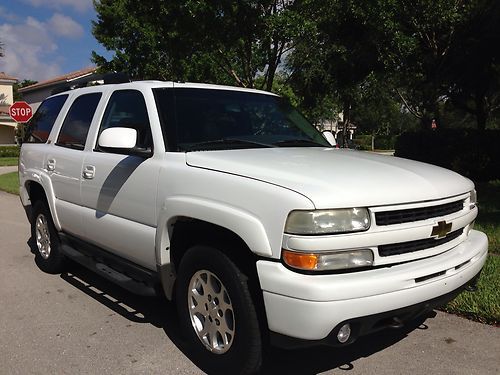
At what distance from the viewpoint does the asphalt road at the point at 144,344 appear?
3484mm

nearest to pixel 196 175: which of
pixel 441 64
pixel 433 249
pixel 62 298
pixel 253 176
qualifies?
pixel 253 176

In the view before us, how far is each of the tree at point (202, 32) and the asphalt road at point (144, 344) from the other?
6.89m

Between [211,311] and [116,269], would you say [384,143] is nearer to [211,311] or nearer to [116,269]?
[116,269]

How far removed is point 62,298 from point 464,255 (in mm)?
3637

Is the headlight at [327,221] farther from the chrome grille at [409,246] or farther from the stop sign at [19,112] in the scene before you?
the stop sign at [19,112]

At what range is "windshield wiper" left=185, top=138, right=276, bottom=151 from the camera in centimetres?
373

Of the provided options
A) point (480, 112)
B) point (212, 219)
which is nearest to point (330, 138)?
point (212, 219)

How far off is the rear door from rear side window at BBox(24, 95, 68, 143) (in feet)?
4.58

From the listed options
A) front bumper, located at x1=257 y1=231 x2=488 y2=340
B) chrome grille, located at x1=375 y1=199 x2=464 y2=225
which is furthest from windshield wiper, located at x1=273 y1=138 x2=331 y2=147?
front bumper, located at x1=257 y1=231 x2=488 y2=340

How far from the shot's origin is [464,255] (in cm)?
337

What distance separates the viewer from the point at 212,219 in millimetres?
3111

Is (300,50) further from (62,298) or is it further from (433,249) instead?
(433,249)

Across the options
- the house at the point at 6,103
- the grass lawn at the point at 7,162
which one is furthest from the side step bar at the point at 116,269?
the house at the point at 6,103

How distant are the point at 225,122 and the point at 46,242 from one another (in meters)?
2.95
